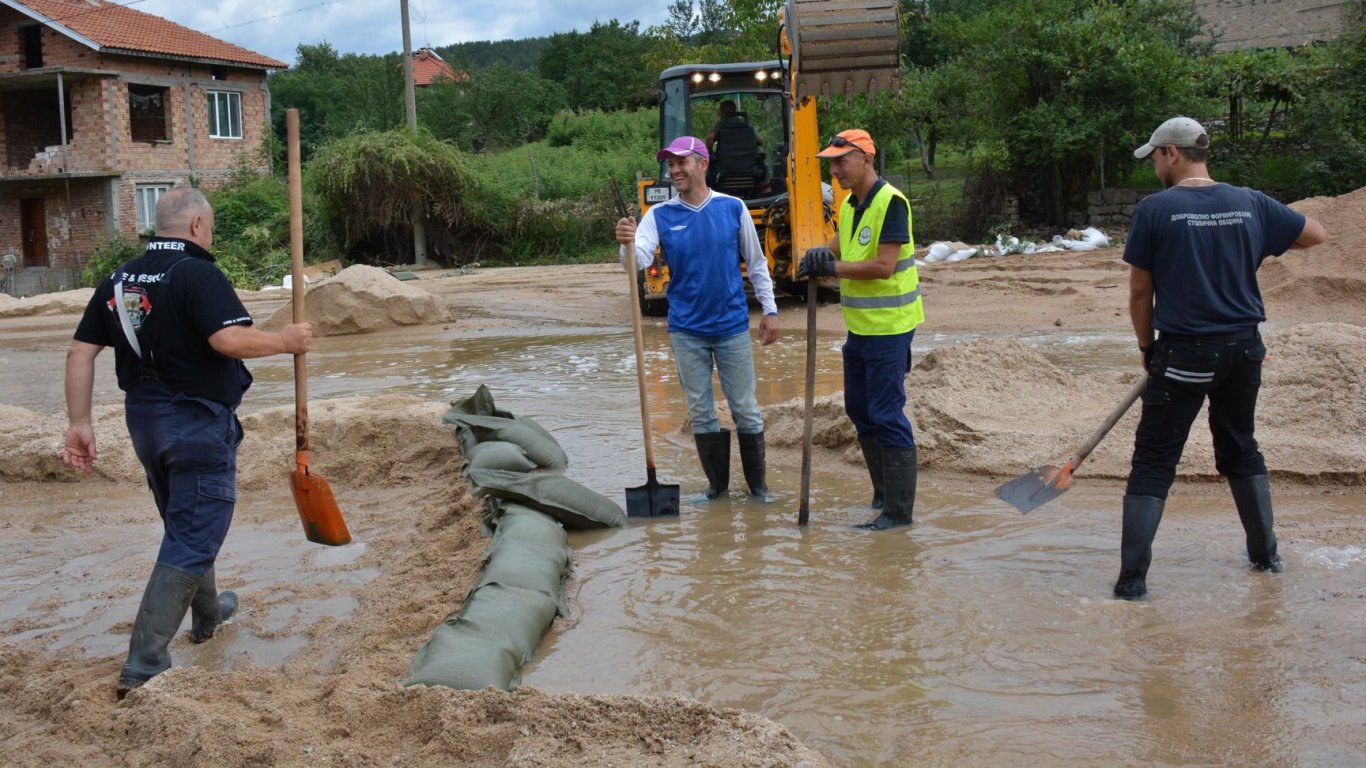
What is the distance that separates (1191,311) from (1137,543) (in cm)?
85

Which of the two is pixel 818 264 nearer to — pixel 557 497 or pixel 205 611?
pixel 557 497

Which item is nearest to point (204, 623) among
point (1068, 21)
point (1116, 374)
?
point (1116, 374)

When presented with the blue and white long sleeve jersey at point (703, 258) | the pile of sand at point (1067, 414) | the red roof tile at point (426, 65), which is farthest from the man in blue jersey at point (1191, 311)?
the red roof tile at point (426, 65)

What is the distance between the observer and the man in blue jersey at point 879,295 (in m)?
5.16

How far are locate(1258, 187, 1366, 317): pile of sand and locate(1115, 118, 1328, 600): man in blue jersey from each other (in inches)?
345

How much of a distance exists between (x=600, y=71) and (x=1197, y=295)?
141 ft

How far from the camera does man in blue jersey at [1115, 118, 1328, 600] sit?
4.16m

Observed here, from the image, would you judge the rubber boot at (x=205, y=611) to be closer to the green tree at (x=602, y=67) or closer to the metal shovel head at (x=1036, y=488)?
the metal shovel head at (x=1036, y=488)

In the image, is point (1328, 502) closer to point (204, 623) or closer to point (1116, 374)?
point (1116, 374)

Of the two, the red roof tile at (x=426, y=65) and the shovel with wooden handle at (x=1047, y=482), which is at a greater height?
the red roof tile at (x=426, y=65)

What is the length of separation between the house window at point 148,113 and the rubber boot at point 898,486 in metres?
30.2

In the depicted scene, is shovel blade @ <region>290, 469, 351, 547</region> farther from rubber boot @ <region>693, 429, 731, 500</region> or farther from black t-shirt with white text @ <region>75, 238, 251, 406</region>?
rubber boot @ <region>693, 429, 731, 500</region>

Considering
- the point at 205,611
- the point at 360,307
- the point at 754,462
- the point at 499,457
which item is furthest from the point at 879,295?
the point at 360,307

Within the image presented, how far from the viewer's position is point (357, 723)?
3256mm
